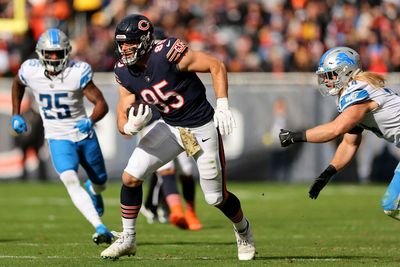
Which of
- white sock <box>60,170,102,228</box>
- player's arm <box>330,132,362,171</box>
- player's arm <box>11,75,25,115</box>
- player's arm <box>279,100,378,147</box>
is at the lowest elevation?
white sock <box>60,170,102,228</box>

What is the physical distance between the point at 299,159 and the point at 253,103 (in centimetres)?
120

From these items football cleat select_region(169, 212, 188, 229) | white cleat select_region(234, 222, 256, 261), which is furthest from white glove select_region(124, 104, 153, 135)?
football cleat select_region(169, 212, 188, 229)

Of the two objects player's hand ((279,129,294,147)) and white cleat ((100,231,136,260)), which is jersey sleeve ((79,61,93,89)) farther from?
player's hand ((279,129,294,147))

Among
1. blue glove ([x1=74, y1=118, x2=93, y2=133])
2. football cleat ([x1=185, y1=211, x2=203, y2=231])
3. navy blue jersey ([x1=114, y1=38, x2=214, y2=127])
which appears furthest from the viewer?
football cleat ([x1=185, y1=211, x2=203, y2=231])

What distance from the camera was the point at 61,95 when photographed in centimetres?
914

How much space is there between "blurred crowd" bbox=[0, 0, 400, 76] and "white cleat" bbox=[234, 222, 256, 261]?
9911mm

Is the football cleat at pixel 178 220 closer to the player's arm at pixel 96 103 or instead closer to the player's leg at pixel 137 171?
the player's arm at pixel 96 103

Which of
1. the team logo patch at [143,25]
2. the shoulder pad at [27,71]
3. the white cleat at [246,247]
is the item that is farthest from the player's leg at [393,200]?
the shoulder pad at [27,71]

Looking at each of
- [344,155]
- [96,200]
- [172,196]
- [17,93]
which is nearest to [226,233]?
[172,196]

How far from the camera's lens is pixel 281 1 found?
62.1 ft

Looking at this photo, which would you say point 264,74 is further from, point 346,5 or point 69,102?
point 69,102

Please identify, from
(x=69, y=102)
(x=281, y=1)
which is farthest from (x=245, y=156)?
(x=69, y=102)

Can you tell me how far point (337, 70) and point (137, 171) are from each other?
1.62 metres

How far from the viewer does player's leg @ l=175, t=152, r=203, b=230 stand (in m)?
10.6
